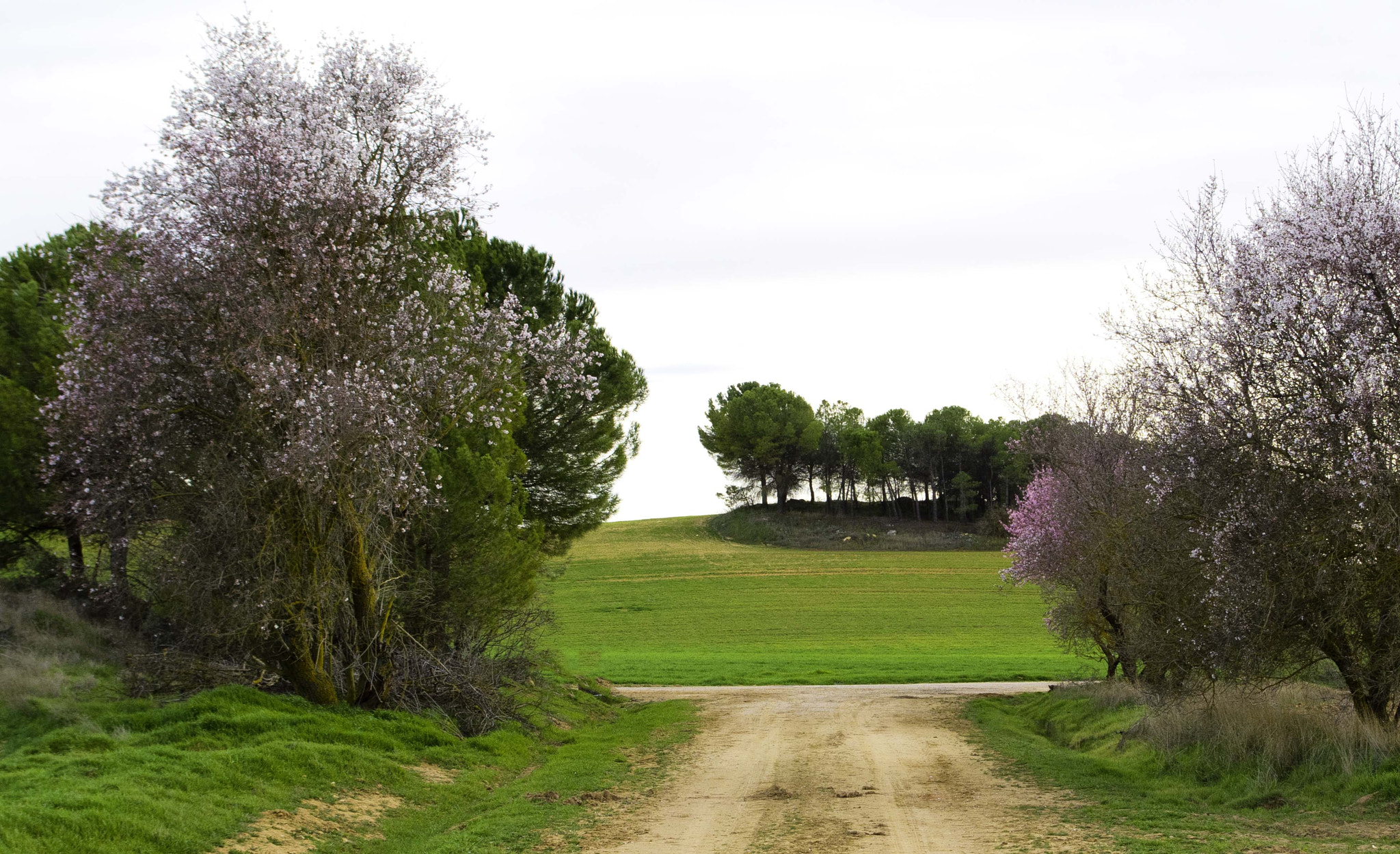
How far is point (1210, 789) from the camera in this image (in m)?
12.5

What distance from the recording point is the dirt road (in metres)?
10.1

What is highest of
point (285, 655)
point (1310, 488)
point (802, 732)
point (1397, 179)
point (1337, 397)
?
point (1397, 179)

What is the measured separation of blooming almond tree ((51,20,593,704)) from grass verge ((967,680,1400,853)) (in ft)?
34.5

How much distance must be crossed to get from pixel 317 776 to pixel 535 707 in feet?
28.3

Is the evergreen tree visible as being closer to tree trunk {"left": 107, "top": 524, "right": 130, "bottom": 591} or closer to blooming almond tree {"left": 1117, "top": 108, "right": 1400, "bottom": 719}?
tree trunk {"left": 107, "top": 524, "right": 130, "bottom": 591}

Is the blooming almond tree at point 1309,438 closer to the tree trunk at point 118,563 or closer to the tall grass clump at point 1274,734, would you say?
the tall grass clump at point 1274,734

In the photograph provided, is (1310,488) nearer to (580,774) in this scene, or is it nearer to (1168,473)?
(1168,473)

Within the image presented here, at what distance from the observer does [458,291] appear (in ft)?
59.1

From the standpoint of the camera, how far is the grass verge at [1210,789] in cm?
973

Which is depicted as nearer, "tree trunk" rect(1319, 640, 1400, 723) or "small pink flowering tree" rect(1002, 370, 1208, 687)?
"tree trunk" rect(1319, 640, 1400, 723)

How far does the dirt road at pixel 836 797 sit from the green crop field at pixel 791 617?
20.2 ft

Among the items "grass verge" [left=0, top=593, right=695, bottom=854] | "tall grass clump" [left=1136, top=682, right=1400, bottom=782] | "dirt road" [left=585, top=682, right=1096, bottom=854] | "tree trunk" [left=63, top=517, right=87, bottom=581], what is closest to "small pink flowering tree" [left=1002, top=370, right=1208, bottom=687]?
"tall grass clump" [left=1136, top=682, right=1400, bottom=782]

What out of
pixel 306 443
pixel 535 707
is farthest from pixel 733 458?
pixel 306 443

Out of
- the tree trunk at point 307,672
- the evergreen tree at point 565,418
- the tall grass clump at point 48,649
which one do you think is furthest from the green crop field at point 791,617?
the tall grass clump at point 48,649
